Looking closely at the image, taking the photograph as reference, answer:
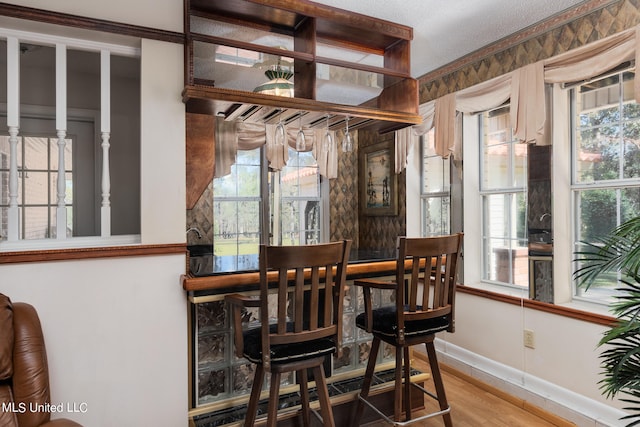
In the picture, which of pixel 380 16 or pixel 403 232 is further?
pixel 403 232

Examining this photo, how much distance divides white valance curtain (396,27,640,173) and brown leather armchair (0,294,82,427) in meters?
3.12

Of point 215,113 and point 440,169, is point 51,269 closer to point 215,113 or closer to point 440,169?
point 215,113

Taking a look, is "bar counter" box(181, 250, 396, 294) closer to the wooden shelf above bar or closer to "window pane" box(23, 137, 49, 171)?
the wooden shelf above bar

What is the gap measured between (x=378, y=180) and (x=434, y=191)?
0.82 m

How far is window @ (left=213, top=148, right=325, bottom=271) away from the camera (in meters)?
4.45

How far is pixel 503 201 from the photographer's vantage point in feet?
11.2

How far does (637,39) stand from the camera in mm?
2246

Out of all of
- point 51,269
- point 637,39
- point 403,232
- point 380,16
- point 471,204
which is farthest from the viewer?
point 403,232

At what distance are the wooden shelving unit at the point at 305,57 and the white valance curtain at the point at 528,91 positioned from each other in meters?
0.80

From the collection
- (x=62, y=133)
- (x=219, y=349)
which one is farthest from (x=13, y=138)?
(x=219, y=349)

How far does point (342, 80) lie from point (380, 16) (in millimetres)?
506

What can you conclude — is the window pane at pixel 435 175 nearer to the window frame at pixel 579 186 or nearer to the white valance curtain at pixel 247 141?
the white valance curtain at pixel 247 141

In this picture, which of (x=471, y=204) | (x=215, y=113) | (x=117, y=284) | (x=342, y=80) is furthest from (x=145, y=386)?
(x=471, y=204)

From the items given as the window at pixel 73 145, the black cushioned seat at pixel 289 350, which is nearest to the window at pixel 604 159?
the black cushioned seat at pixel 289 350
